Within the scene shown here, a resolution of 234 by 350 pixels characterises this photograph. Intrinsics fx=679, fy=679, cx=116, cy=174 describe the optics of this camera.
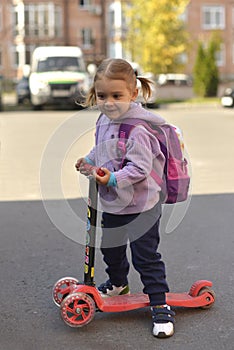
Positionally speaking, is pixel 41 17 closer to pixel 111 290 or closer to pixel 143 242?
pixel 111 290

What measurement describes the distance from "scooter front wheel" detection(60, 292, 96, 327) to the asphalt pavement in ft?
0.22

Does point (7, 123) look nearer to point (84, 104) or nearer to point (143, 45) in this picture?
point (84, 104)

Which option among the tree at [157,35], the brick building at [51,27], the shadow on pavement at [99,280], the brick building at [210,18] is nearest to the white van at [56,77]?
the tree at [157,35]

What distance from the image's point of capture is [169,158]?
3.51 m

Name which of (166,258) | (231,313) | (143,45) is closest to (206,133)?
(166,258)

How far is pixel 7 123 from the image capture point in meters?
18.3

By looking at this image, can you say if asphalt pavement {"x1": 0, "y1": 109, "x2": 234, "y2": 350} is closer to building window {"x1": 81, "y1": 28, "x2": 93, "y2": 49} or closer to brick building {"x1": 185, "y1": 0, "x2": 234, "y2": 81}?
building window {"x1": 81, "y1": 28, "x2": 93, "y2": 49}

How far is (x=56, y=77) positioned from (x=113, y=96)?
19706mm

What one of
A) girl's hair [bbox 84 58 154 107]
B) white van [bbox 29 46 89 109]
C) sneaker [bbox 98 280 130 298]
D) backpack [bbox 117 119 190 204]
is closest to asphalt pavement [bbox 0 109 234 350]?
sneaker [bbox 98 280 130 298]

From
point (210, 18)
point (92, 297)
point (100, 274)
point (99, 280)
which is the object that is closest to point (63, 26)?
point (210, 18)

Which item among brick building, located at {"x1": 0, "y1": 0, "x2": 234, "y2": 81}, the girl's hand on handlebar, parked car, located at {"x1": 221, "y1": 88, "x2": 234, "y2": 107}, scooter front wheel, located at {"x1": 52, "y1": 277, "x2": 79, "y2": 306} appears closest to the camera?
the girl's hand on handlebar

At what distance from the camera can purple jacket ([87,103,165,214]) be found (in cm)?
334

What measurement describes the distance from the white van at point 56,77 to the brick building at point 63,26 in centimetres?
3313

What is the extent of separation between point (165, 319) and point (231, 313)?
44cm
